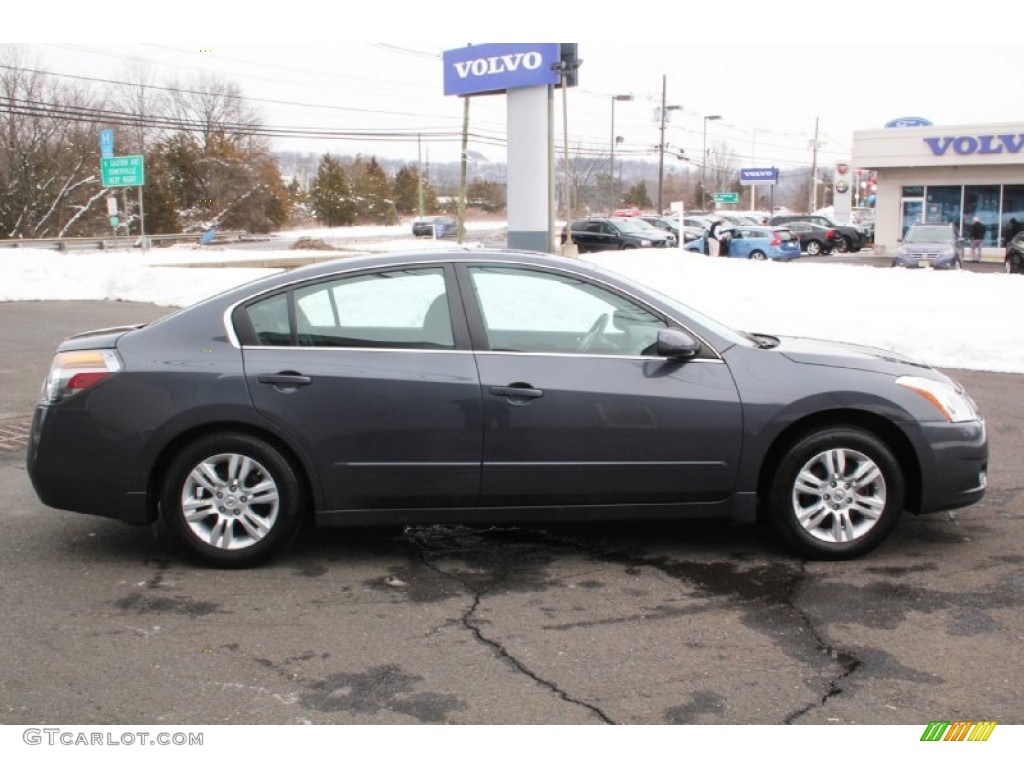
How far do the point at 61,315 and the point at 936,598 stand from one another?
643 inches

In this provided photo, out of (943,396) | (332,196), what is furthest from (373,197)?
(943,396)

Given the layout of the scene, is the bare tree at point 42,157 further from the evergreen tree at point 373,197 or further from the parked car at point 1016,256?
the parked car at point 1016,256

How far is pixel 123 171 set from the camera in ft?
105

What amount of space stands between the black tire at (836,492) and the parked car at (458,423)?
0.01m

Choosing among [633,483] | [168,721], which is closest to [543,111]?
[633,483]

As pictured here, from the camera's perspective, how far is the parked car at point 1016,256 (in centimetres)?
2841

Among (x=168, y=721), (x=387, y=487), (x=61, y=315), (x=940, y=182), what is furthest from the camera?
(x=940, y=182)

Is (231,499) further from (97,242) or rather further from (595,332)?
(97,242)

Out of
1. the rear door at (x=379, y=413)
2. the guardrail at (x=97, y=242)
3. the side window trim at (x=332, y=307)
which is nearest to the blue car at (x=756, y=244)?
the guardrail at (x=97, y=242)

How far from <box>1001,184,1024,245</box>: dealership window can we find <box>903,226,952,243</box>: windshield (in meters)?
10.2

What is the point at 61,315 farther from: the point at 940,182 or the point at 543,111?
the point at 940,182

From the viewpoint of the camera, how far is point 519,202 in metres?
26.6

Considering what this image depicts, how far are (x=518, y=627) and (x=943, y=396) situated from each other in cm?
253

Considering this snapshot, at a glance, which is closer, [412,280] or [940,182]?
[412,280]
